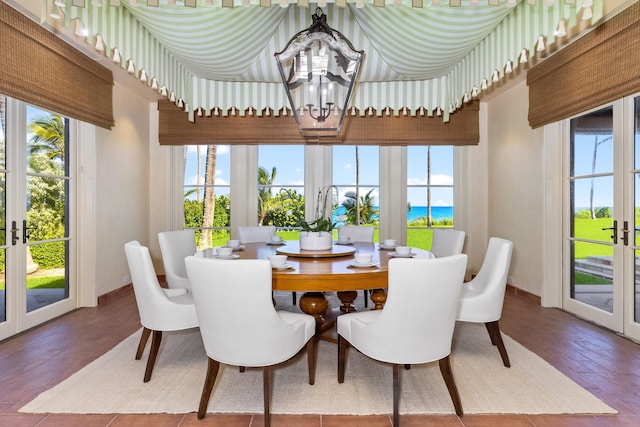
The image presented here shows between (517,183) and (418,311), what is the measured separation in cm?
336

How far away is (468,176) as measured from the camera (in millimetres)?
5148

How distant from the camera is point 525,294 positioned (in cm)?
423

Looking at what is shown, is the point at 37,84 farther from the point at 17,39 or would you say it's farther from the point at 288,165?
the point at 288,165

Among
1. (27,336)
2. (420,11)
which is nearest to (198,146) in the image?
(27,336)

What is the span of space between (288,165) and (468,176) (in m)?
2.49

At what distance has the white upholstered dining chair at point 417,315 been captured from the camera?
170 cm

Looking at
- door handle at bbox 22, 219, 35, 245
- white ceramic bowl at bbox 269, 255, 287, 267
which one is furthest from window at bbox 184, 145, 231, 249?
white ceramic bowl at bbox 269, 255, 287, 267

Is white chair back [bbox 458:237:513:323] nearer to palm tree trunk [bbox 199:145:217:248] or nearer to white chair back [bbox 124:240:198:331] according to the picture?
white chair back [bbox 124:240:198:331]

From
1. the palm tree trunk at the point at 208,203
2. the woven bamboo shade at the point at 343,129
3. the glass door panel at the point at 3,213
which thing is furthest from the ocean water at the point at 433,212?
the glass door panel at the point at 3,213

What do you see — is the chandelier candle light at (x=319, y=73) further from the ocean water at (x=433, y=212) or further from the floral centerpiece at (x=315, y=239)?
the ocean water at (x=433, y=212)

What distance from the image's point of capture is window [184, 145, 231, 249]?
539 centimetres

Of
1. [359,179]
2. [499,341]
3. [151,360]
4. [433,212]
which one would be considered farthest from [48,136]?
[433,212]

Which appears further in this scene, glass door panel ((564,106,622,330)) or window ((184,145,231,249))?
window ((184,145,231,249))

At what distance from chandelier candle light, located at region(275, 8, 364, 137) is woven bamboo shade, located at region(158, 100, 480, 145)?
2317 millimetres
